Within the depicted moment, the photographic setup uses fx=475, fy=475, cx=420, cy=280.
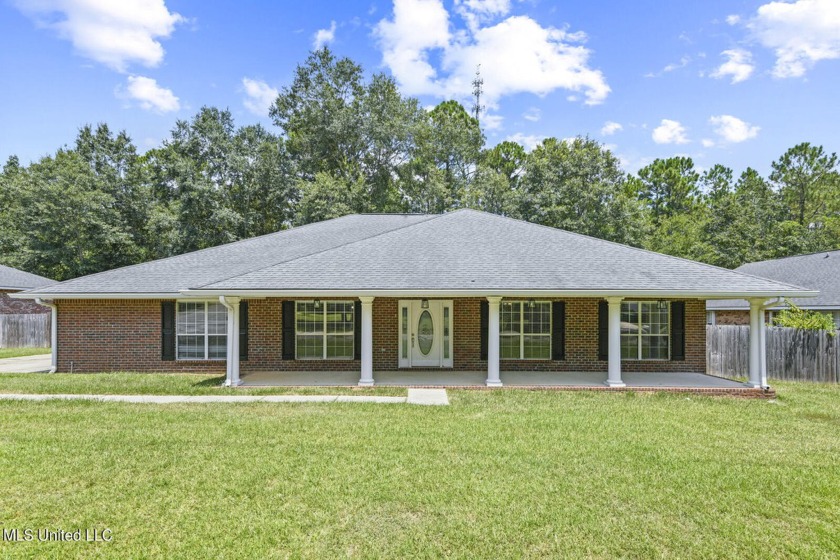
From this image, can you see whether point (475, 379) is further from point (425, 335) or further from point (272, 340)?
point (272, 340)

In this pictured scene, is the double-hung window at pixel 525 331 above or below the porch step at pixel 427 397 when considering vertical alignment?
above

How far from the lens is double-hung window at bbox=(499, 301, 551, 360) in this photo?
12.5 m

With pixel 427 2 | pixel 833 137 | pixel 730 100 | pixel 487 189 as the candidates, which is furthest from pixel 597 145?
pixel 833 137

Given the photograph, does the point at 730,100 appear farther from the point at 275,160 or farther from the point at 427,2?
the point at 275,160

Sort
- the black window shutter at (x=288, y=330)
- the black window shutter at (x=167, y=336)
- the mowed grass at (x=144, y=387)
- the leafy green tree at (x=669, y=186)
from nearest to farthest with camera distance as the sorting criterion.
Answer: the mowed grass at (x=144, y=387) → the black window shutter at (x=288, y=330) → the black window shutter at (x=167, y=336) → the leafy green tree at (x=669, y=186)

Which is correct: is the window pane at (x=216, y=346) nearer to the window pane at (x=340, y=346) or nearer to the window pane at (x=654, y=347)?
the window pane at (x=340, y=346)

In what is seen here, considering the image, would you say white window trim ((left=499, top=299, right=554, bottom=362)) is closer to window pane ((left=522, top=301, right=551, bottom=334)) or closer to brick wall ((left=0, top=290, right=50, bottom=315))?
window pane ((left=522, top=301, right=551, bottom=334))

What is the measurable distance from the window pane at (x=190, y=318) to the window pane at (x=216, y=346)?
0.36 m

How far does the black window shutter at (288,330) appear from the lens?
12492 mm

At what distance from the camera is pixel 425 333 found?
41.4ft

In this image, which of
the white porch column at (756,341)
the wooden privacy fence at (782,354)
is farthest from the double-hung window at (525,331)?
the wooden privacy fence at (782,354)

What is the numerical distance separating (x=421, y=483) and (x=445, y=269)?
6.55 m

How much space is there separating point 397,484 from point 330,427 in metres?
2.47

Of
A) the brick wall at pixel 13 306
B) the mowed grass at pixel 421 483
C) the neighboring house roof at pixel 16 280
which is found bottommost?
the mowed grass at pixel 421 483
